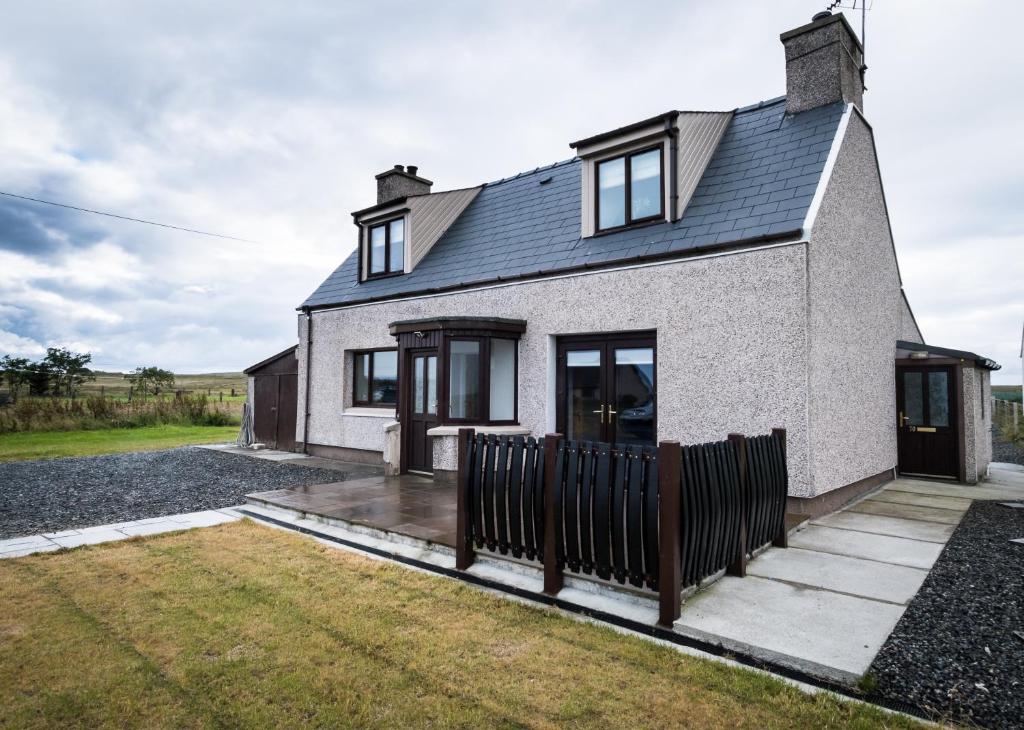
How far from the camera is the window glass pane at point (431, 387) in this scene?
400 inches

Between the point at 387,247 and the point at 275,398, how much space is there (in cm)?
577

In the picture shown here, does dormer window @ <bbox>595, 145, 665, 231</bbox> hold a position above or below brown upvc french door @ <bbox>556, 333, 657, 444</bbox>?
above

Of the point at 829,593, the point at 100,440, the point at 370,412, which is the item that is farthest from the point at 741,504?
the point at 100,440

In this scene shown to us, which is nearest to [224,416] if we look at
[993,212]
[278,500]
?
[278,500]

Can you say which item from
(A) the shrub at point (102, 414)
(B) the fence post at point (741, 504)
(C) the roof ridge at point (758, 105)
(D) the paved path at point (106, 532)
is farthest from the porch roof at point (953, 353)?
(A) the shrub at point (102, 414)

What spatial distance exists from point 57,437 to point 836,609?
21.7m

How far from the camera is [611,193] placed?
31.0 feet

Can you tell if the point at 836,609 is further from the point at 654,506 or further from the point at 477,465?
the point at 477,465

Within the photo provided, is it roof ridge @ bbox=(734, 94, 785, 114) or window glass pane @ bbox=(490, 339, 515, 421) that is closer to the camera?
roof ridge @ bbox=(734, 94, 785, 114)

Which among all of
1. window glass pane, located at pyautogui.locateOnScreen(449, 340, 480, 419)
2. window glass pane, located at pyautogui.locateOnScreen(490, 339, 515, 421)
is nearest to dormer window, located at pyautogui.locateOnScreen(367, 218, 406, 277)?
window glass pane, located at pyautogui.locateOnScreen(449, 340, 480, 419)

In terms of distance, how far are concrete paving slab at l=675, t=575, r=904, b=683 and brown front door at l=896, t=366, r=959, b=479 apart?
8.10 metres

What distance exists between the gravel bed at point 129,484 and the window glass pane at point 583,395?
4508 millimetres

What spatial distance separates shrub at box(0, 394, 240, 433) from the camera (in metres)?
18.2

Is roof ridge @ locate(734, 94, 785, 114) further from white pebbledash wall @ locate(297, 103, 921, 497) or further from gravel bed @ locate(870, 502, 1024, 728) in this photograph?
gravel bed @ locate(870, 502, 1024, 728)
